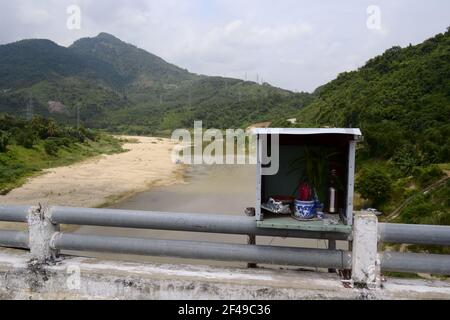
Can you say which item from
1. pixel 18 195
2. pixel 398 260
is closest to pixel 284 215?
pixel 398 260

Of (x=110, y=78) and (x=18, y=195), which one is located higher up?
(x=110, y=78)

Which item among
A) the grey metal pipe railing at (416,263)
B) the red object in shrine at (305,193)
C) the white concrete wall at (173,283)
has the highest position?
the red object in shrine at (305,193)

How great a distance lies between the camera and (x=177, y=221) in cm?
332

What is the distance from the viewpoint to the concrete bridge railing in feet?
9.90

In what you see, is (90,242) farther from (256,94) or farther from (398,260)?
(256,94)

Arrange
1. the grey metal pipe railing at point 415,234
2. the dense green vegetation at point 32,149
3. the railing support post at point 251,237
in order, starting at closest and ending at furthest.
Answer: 1. the grey metal pipe railing at point 415,234
2. the railing support post at point 251,237
3. the dense green vegetation at point 32,149

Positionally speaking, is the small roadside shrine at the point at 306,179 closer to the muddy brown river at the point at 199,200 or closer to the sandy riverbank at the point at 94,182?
the muddy brown river at the point at 199,200

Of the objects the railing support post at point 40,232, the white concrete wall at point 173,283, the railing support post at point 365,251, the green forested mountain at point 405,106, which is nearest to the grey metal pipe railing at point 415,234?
the railing support post at point 365,251

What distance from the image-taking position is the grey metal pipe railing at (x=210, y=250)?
312 cm

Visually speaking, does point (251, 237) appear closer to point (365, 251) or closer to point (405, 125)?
point (365, 251)

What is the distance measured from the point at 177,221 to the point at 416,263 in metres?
1.87

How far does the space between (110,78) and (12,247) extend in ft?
665

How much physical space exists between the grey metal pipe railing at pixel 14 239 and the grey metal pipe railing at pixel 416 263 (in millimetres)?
2958

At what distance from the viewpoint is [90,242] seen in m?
3.41
